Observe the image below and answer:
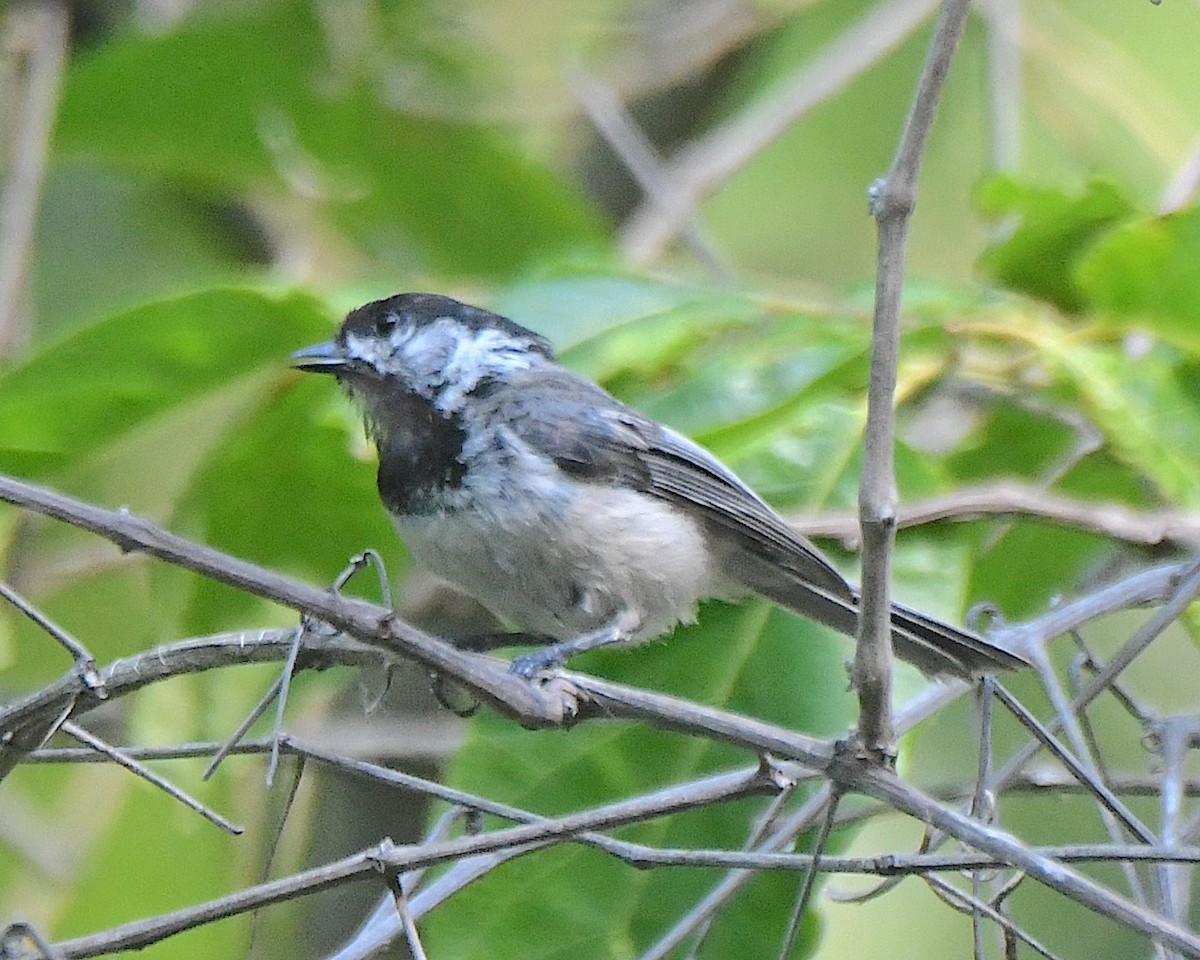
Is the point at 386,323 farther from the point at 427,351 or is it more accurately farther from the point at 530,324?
the point at 530,324

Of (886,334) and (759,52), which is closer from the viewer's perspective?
(886,334)

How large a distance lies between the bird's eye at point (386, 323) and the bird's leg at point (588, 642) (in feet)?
1.83

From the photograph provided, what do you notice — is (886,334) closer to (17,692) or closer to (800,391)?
(800,391)

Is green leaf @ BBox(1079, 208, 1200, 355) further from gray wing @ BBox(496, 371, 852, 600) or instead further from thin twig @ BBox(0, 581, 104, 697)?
thin twig @ BBox(0, 581, 104, 697)

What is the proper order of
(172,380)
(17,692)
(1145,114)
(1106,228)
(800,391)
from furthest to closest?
(1145,114) < (17,692) < (1106,228) < (172,380) < (800,391)

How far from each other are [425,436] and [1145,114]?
216cm

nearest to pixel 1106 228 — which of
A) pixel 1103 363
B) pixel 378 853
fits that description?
pixel 1103 363

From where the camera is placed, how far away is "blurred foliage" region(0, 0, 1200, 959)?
1.94 metres

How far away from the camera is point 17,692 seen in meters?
2.78

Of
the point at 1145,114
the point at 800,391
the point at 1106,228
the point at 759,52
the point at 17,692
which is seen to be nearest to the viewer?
the point at 800,391

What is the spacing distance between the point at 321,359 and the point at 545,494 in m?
0.39

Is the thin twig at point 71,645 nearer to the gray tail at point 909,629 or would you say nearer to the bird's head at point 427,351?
the gray tail at point 909,629

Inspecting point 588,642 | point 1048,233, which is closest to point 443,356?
point 588,642

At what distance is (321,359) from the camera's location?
210 cm
